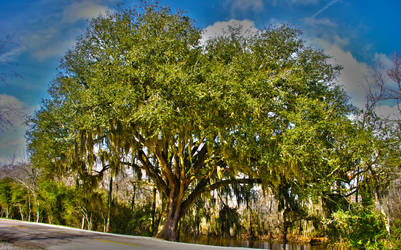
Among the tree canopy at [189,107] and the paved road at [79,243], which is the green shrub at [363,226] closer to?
the tree canopy at [189,107]

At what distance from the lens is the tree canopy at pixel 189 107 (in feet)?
34.1

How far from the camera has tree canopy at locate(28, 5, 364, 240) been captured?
10406mm

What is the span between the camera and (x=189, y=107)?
10.6m

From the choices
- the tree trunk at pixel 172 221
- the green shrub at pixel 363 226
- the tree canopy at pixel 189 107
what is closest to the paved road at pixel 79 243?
the tree canopy at pixel 189 107

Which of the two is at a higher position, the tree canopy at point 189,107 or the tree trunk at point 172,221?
the tree canopy at point 189,107

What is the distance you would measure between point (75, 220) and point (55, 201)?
7.07ft

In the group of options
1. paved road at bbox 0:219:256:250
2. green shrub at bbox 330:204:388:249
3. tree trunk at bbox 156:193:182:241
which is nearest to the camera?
paved road at bbox 0:219:256:250

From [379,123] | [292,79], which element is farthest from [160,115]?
[379,123]

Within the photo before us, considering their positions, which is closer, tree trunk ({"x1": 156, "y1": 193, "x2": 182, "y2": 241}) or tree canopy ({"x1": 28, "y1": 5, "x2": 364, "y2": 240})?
tree canopy ({"x1": 28, "y1": 5, "x2": 364, "y2": 240})

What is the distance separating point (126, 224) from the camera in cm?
2017

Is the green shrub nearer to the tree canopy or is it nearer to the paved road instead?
the tree canopy

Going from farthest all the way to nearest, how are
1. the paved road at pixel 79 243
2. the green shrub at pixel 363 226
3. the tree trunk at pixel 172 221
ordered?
1. the tree trunk at pixel 172 221
2. the green shrub at pixel 363 226
3. the paved road at pixel 79 243

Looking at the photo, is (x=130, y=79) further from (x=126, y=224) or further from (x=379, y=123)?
(x=126, y=224)

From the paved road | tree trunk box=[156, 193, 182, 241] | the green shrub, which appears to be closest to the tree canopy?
tree trunk box=[156, 193, 182, 241]
